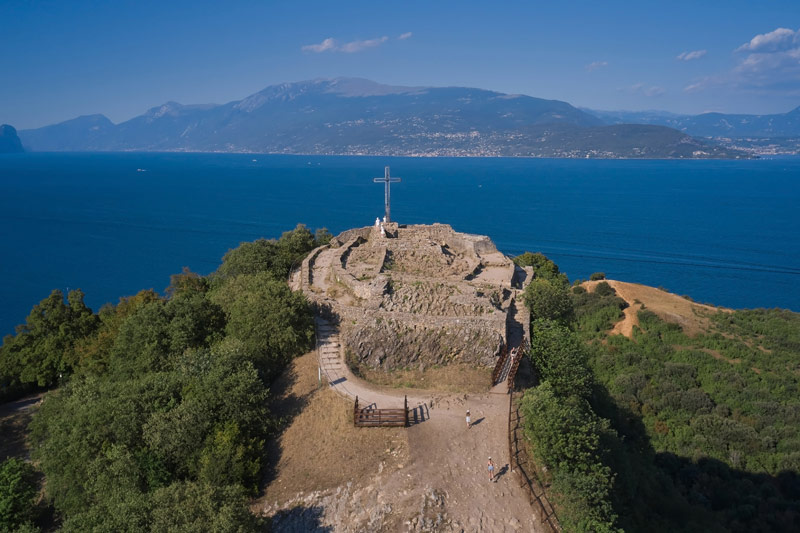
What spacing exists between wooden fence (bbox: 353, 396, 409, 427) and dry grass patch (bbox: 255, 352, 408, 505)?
230 millimetres

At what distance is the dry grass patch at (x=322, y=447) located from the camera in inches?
721

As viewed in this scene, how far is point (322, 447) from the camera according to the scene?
19797 mm

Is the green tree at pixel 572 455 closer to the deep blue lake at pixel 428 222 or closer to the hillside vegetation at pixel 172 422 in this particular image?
the hillside vegetation at pixel 172 422

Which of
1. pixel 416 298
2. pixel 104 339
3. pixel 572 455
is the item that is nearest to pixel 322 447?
pixel 572 455

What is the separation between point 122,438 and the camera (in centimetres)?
2053

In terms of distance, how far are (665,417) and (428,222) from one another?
235ft

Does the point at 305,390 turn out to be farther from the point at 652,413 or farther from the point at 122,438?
the point at 652,413

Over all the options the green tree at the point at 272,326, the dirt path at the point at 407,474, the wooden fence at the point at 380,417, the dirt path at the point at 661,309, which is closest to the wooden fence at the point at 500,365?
the dirt path at the point at 407,474

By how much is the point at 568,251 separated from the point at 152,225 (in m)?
86.2

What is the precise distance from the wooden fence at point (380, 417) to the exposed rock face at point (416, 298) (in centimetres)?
344

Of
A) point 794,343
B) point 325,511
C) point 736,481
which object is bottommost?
point 736,481

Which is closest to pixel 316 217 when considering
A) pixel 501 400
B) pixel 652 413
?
pixel 652 413

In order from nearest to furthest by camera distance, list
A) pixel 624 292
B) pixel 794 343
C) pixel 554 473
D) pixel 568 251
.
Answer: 1. pixel 554 473
2. pixel 794 343
3. pixel 624 292
4. pixel 568 251

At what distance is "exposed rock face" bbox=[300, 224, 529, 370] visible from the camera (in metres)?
23.9
